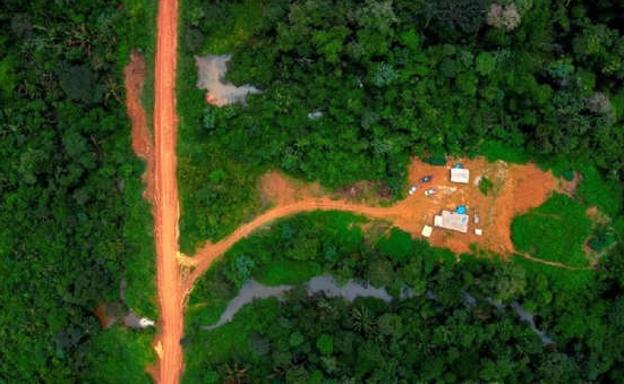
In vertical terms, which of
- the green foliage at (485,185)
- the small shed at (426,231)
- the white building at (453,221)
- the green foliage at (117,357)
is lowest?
the green foliage at (117,357)

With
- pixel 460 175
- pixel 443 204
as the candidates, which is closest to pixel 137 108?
pixel 443 204

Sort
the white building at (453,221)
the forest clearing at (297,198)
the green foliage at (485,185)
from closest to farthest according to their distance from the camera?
the forest clearing at (297,198)
the white building at (453,221)
the green foliage at (485,185)

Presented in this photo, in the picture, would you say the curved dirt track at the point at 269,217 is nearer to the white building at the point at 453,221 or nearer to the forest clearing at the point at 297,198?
the forest clearing at the point at 297,198

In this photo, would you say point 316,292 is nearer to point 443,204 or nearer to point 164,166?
point 443,204

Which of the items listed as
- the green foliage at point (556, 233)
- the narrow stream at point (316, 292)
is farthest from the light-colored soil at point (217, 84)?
the green foliage at point (556, 233)

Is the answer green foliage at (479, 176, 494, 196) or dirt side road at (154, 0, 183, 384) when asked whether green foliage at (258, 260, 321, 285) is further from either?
green foliage at (479, 176, 494, 196)

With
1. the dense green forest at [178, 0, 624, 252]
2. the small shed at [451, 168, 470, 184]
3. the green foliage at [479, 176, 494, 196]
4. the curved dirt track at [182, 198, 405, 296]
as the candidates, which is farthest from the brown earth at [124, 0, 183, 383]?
the green foliage at [479, 176, 494, 196]
